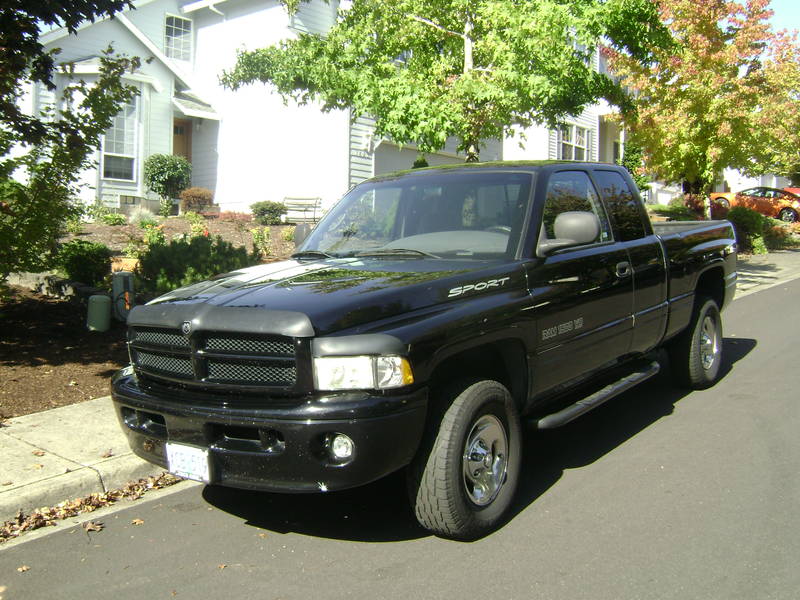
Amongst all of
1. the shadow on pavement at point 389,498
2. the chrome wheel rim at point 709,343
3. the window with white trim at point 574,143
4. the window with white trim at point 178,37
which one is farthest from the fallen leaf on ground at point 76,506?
the window with white trim at point 574,143

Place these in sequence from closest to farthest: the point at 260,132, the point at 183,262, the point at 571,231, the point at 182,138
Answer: the point at 571,231 → the point at 183,262 → the point at 260,132 → the point at 182,138

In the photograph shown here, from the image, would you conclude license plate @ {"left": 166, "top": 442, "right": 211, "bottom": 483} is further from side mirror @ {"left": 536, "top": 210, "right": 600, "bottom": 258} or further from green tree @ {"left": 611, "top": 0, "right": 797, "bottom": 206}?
green tree @ {"left": 611, "top": 0, "right": 797, "bottom": 206}

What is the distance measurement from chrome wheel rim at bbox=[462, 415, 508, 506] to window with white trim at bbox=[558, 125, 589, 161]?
85.6 ft

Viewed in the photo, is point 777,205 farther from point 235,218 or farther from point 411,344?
point 411,344

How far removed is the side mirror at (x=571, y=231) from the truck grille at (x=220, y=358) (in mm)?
1791

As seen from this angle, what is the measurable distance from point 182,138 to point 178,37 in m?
3.04

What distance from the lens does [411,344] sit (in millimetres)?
3592

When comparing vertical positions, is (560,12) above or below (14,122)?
above

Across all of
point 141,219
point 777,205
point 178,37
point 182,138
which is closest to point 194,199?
point 182,138

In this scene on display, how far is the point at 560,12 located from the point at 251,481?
705 centimetres

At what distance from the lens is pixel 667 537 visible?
157 inches

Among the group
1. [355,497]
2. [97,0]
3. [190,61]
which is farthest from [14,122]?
[190,61]

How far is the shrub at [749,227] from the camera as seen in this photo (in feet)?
67.3

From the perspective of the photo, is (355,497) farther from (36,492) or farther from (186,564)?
(36,492)
